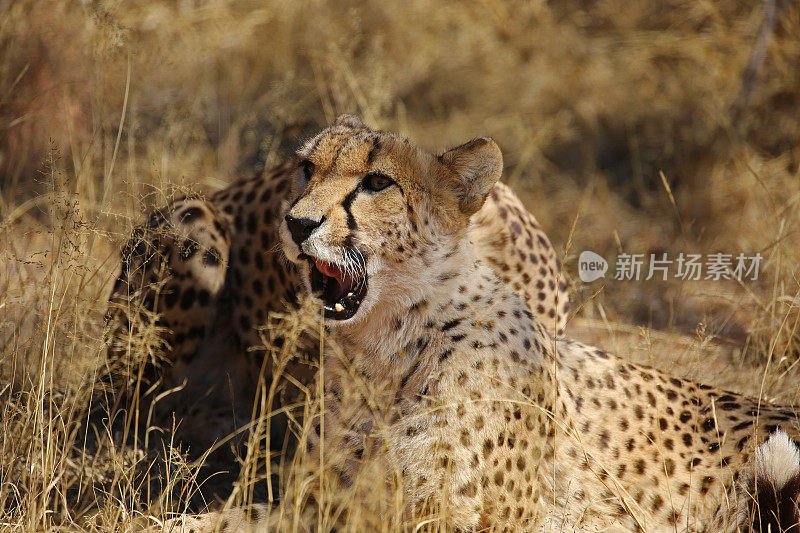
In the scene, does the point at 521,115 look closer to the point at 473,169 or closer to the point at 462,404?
the point at 473,169

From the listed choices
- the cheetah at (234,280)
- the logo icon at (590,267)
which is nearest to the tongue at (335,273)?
the cheetah at (234,280)

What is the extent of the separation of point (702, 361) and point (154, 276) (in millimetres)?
2004

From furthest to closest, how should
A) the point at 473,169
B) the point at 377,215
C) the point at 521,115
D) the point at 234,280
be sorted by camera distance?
the point at 521,115 → the point at 234,280 → the point at 473,169 → the point at 377,215

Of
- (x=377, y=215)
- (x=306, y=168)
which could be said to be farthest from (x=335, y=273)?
(x=306, y=168)

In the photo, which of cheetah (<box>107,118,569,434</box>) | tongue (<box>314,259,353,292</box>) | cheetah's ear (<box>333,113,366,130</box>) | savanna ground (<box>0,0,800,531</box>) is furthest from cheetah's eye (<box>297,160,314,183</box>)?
savanna ground (<box>0,0,800,531</box>)

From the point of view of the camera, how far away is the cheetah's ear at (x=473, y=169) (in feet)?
8.05

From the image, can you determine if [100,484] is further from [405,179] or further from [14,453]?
[405,179]

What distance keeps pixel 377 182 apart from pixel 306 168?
0.27 m

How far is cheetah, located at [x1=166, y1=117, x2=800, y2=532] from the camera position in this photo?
A: 2.28m

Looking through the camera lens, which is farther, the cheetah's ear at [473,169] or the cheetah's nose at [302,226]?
the cheetah's ear at [473,169]

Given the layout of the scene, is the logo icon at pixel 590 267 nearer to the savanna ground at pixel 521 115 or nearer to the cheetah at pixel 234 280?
the savanna ground at pixel 521 115

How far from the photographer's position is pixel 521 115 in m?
6.18

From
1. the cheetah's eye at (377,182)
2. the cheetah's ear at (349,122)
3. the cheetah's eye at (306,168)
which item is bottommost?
the cheetah's eye at (377,182)

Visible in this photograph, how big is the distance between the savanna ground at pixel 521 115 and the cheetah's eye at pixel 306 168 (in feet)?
2.30
